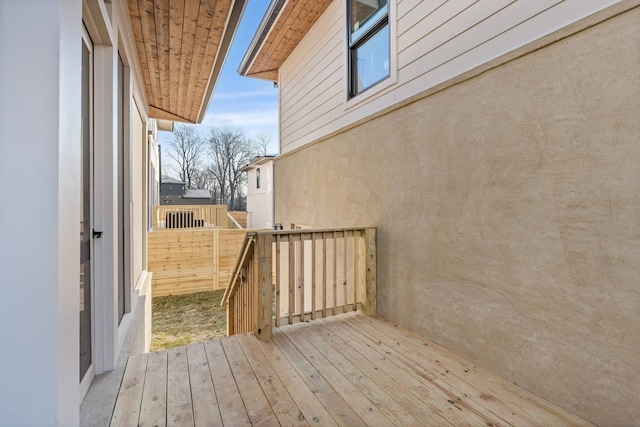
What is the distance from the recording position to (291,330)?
3.21 m

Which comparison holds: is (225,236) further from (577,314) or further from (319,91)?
(577,314)

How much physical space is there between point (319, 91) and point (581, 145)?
3963mm

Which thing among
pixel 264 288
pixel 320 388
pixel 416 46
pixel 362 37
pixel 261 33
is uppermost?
pixel 261 33

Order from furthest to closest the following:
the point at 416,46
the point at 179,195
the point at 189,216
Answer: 1. the point at 179,195
2. the point at 189,216
3. the point at 416,46

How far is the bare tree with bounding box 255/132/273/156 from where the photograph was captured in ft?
85.7

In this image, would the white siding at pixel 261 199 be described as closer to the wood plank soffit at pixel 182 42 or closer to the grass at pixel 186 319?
the grass at pixel 186 319

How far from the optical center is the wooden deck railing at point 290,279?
2980 mm

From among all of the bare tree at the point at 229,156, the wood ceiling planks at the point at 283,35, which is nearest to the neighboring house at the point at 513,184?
the wood ceiling planks at the point at 283,35

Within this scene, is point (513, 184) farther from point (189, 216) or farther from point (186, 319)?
point (189, 216)

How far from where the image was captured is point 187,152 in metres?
26.5

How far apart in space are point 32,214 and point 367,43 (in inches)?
161

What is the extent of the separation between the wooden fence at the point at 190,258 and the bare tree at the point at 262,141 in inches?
755

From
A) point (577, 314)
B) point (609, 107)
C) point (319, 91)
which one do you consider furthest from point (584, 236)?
point (319, 91)

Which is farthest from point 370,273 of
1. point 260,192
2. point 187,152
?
point 187,152
